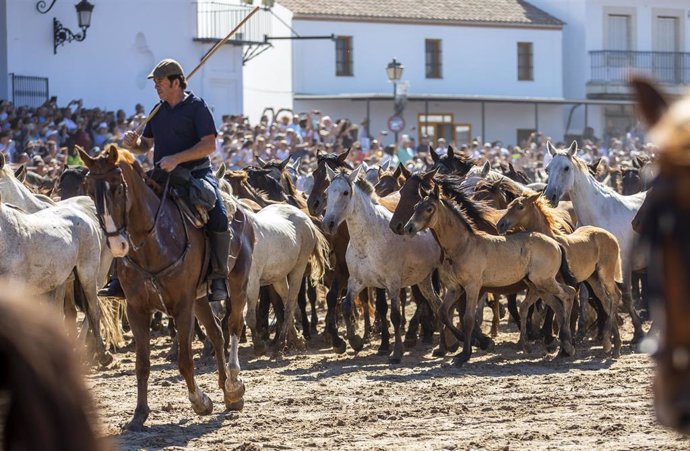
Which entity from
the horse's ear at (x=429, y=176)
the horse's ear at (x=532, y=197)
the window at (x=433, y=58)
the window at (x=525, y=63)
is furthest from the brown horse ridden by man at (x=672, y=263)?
the window at (x=525, y=63)

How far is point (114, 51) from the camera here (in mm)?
32812

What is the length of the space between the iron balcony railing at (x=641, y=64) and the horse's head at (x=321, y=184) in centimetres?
4338

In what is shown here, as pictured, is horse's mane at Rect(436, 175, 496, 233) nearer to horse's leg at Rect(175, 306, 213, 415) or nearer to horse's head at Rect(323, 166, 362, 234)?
horse's head at Rect(323, 166, 362, 234)

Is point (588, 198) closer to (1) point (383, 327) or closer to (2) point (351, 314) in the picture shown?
(1) point (383, 327)

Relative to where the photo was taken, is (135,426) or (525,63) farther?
(525,63)

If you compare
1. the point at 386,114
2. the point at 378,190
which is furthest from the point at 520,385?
the point at 386,114

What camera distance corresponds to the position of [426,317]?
51.7ft

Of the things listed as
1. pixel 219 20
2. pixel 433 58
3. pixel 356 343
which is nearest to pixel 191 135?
pixel 356 343

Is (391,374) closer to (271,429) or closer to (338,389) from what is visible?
(338,389)

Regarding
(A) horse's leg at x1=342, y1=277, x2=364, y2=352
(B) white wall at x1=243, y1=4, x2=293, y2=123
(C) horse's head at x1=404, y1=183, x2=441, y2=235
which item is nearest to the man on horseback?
(C) horse's head at x1=404, y1=183, x2=441, y2=235

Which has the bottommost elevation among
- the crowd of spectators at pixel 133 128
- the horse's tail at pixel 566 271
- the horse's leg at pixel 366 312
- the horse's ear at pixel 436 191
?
the horse's leg at pixel 366 312

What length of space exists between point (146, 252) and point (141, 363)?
0.84 metres

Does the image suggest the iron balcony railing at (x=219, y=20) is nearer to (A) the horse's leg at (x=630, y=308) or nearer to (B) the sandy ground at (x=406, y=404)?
(A) the horse's leg at (x=630, y=308)

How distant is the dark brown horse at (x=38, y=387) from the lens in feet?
7.85
